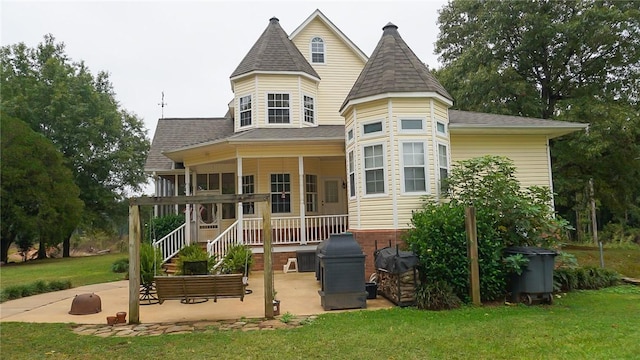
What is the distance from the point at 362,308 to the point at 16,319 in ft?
20.0

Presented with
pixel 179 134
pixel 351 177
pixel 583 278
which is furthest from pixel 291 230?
pixel 583 278

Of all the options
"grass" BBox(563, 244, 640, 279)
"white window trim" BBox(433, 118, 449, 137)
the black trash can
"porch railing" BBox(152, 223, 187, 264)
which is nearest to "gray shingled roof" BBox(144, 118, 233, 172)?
"porch railing" BBox(152, 223, 187, 264)

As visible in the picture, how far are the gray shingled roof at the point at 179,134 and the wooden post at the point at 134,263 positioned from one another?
9120mm

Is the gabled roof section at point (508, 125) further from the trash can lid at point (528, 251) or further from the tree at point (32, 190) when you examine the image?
the tree at point (32, 190)

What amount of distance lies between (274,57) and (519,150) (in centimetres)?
928

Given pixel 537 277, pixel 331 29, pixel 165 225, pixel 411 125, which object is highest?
pixel 331 29

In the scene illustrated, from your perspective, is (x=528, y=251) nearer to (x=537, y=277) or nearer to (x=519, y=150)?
(x=537, y=277)

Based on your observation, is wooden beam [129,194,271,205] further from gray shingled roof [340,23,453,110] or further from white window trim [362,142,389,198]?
gray shingled roof [340,23,453,110]

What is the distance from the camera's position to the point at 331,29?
56.9 ft

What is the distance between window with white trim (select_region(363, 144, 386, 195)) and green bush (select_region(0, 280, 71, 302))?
27.4ft

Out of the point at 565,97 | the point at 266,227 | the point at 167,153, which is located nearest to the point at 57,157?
the point at 167,153

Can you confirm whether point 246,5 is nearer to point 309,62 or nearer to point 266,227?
point 309,62

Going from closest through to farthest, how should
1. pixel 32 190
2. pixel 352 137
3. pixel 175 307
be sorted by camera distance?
pixel 175 307, pixel 352 137, pixel 32 190

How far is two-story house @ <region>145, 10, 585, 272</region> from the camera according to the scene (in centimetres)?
1048
